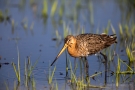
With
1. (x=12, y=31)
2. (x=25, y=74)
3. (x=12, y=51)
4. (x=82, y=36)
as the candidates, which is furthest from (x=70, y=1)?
(x=25, y=74)

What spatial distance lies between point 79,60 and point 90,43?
800 mm

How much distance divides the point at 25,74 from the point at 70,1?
1000cm

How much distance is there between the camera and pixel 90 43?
9.06 meters

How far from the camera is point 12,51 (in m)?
10.4

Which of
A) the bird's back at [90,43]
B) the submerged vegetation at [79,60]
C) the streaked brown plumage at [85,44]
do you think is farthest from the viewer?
the bird's back at [90,43]

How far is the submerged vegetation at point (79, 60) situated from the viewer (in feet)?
25.6

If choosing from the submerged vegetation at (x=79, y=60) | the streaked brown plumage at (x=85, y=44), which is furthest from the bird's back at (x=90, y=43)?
the submerged vegetation at (x=79, y=60)

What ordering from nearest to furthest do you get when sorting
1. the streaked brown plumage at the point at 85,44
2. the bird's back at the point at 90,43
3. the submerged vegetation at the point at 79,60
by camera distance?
the submerged vegetation at the point at 79,60 < the streaked brown plumage at the point at 85,44 < the bird's back at the point at 90,43

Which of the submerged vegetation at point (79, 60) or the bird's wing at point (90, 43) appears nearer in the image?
the submerged vegetation at point (79, 60)

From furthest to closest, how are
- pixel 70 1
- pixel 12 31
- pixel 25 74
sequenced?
pixel 70 1
pixel 12 31
pixel 25 74

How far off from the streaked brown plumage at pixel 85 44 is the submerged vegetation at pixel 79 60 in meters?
0.21

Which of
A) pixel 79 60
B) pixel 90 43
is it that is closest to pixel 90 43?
pixel 90 43

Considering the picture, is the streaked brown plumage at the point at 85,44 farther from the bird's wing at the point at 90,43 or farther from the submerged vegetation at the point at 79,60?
the submerged vegetation at the point at 79,60

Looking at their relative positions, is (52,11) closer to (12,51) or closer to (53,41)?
(53,41)
